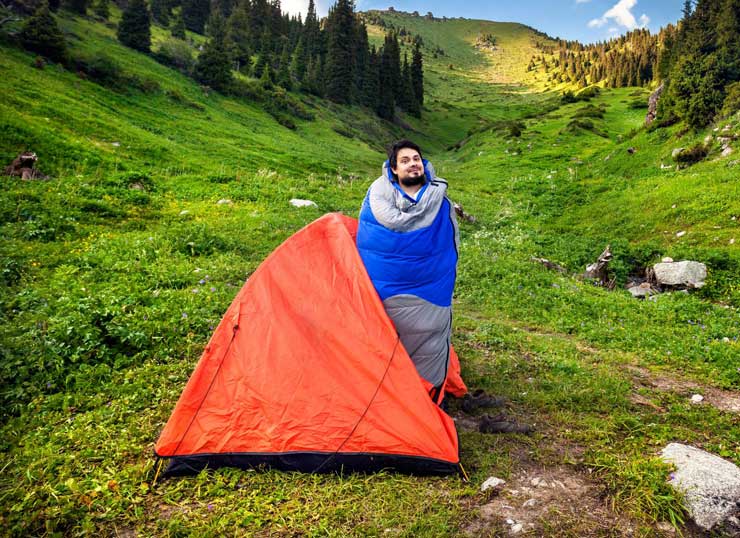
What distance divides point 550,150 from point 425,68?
422ft

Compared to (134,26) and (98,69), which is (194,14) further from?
(98,69)

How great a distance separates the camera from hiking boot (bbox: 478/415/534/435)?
4496mm

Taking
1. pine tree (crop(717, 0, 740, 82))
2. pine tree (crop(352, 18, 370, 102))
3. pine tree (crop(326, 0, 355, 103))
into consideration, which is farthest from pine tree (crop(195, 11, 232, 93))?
pine tree (crop(717, 0, 740, 82))

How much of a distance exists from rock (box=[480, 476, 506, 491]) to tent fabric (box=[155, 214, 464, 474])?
305 mm

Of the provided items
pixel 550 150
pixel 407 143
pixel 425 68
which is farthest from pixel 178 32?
pixel 425 68

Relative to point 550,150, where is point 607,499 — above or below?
below

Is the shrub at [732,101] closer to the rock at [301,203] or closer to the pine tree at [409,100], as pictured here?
the rock at [301,203]

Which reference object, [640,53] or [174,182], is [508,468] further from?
[640,53]

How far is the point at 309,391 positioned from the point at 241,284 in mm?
4362

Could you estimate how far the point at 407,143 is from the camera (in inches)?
182

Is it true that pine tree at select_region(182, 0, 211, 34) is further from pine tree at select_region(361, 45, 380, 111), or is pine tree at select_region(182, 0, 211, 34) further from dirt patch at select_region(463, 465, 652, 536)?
dirt patch at select_region(463, 465, 652, 536)

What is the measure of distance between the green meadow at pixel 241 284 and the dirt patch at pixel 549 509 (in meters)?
0.02

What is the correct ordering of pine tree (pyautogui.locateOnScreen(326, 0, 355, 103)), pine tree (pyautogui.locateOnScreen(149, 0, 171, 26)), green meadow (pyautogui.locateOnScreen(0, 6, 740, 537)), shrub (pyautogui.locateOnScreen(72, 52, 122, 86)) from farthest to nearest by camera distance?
pine tree (pyautogui.locateOnScreen(149, 0, 171, 26))
pine tree (pyautogui.locateOnScreen(326, 0, 355, 103))
shrub (pyautogui.locateOnScreen(72, 52, 122, 86))
green meadow (pyautogui.locateOnScreen(0, 6, 740, 537))

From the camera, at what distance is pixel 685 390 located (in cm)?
554
